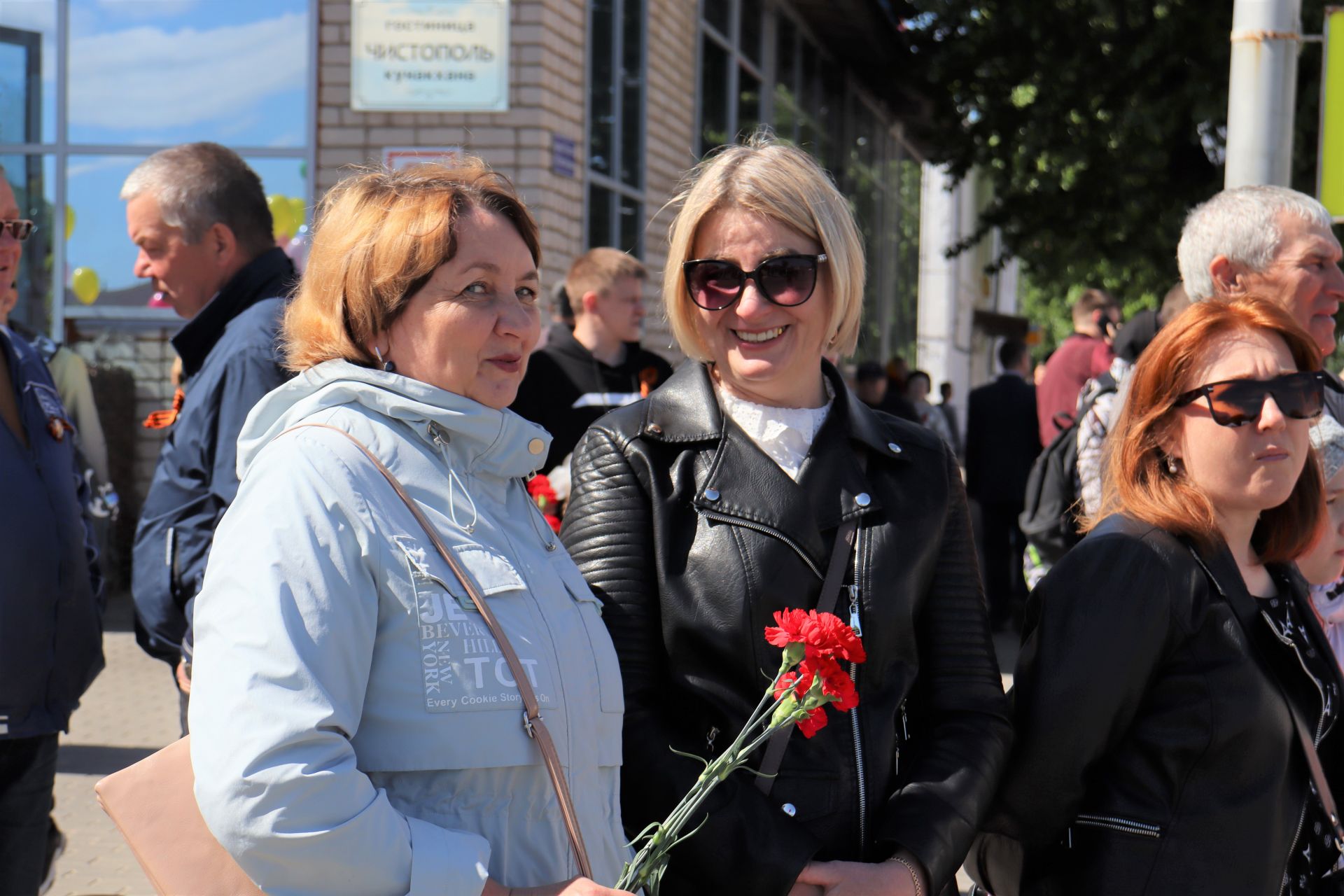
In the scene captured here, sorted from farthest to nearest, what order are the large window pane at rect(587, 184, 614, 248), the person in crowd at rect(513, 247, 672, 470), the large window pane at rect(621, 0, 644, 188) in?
the large window pane at rect(621, 0, 644, 188) → the large window pane at rect(587, 184, 614, 248) → the person in crowd at rect(513, 247, 672, 470)

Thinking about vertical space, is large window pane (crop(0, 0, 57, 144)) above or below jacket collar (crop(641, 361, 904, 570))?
above

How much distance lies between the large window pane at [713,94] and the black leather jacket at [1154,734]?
10.5 metres

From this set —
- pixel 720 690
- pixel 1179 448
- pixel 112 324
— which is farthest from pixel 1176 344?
pixel 112 324

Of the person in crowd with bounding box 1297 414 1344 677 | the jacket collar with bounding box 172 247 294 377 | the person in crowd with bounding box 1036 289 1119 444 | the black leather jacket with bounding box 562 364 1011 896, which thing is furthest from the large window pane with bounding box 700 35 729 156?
the black leather jacket with bounding box 562 364 1011 896

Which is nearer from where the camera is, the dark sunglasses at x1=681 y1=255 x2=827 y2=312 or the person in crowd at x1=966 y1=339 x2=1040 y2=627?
the dark sunglasses at x1=681 y1=255 x2=827 y2=312

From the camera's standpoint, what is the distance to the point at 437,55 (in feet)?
29.1

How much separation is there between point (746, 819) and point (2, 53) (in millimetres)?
9875

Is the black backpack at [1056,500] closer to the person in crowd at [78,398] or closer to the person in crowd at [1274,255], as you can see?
the person in crowd at [1274,255]

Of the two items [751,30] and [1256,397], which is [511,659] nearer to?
[1256,397]

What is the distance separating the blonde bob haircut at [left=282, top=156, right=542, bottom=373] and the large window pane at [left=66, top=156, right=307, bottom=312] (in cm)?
850

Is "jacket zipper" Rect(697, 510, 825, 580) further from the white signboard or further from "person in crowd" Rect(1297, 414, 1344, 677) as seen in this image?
the white signboard

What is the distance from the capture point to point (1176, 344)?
269 cm

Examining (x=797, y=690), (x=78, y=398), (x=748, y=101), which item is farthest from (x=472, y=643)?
(x=748, y=101)

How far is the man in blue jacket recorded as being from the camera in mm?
3324
